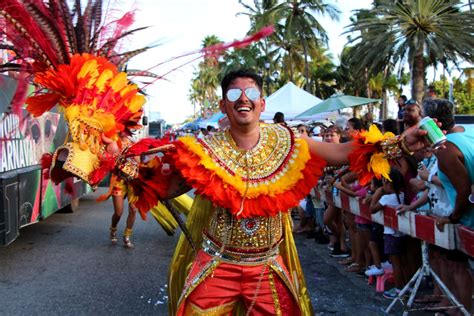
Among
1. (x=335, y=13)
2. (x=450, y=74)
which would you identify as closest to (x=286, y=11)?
(x=335, y=13)

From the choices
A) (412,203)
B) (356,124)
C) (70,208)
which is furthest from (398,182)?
(70,208)

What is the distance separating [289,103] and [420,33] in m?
7.88

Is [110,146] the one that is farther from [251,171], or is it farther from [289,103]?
[289,103]

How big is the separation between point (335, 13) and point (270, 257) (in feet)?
108

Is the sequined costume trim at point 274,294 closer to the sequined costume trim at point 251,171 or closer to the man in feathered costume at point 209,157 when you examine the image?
the man in feathered costume at point 209,157

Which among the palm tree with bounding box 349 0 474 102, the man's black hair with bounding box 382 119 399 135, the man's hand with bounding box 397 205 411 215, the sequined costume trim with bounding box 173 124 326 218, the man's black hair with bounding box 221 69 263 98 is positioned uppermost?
the palm tree with bounding box 349 0 474 102

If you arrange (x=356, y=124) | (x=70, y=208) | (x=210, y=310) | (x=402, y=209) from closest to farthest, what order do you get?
1. (x=210, y=310)
2. (x=402, y=209)
3. (x=356, y=124)
4. (x=70, y=208)

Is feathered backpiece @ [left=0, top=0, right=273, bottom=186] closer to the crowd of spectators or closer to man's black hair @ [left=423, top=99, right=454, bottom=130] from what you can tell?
the crowd of spectators

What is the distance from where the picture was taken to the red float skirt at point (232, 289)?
288cm

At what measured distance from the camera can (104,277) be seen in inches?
239

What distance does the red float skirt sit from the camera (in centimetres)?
288

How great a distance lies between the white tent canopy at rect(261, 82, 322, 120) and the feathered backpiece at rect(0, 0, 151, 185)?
1172 cm

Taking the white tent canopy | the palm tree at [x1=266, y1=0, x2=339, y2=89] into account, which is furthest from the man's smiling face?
the palm tree at [x1=266, y1=0, x2=339, y2=89]

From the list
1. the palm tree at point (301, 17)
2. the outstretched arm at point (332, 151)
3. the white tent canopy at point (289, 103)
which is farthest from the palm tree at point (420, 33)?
the outstretched arm at point (332, 151)
